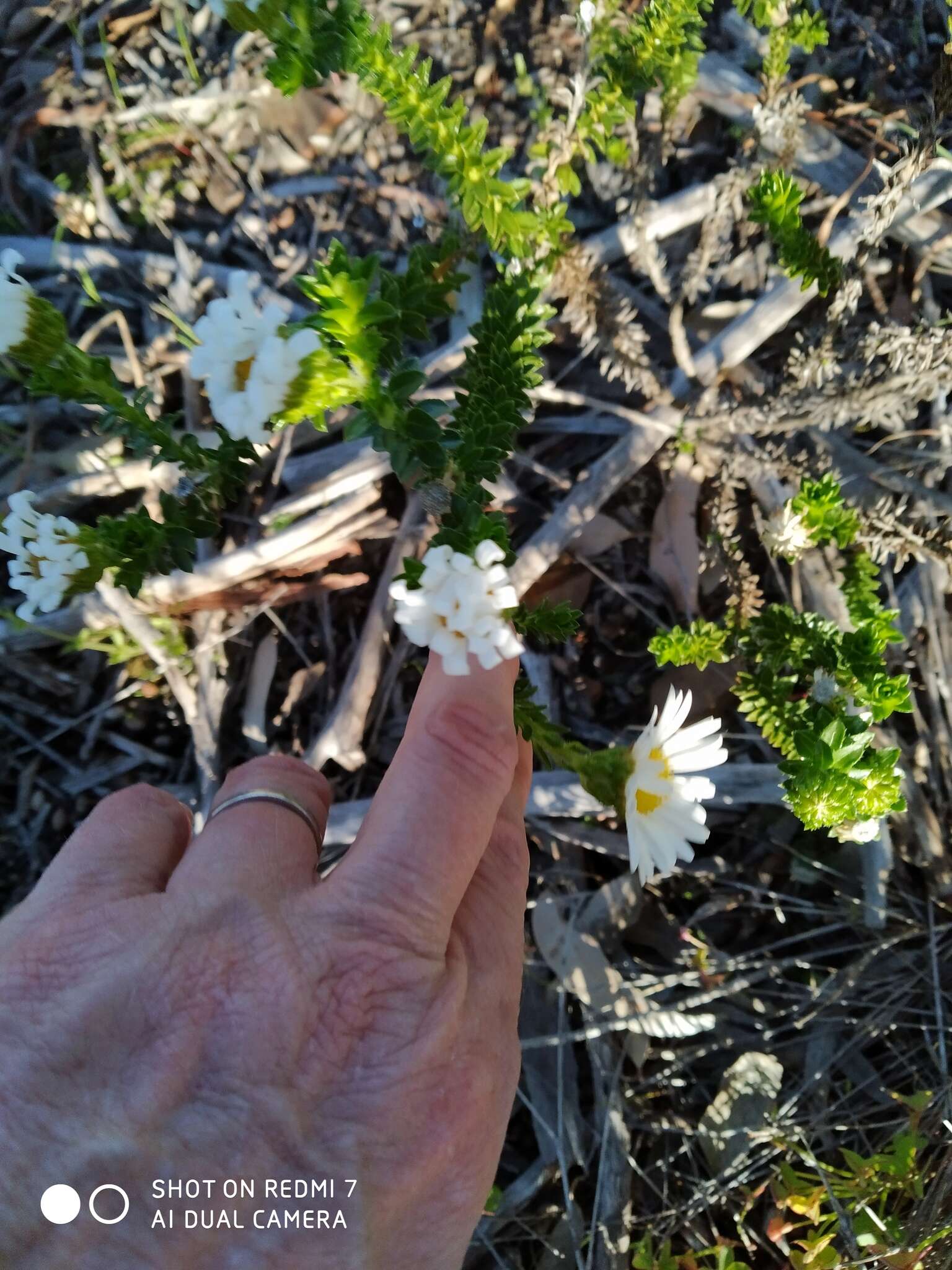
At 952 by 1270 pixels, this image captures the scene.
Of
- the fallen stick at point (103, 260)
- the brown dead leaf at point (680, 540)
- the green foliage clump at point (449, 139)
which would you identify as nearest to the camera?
the green foliage clump at point (449, 139)

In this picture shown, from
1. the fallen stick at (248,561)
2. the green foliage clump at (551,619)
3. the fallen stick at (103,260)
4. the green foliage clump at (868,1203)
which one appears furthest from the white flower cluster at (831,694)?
the fallen stick at (103,260)

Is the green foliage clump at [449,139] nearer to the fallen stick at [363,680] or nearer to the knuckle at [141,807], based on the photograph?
the fallen stick at [363,680]

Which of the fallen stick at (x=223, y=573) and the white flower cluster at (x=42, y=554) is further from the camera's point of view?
the fallen stick at (x=223, y=573)

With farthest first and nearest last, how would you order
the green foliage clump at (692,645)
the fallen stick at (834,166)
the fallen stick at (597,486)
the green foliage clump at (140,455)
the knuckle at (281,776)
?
the fallen stick at (597,486), the fallen stick at (834,166), the green foliage clump at (692,645), the knuckle at (281,776), the green foliage clump at (140,455)

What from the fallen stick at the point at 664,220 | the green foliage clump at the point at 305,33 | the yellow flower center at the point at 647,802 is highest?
the green foliage clump at the point at 305,33

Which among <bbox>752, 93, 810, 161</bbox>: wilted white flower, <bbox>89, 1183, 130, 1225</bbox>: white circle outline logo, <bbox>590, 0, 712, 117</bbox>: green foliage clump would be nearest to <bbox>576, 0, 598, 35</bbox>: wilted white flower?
<bbox>590, 0, 712, 117</bbox>: green foliage clump

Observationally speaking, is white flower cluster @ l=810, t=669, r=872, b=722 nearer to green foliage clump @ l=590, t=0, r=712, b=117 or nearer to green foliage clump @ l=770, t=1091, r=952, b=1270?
green foliage clump @ l=770, t=1091, r=952, b=1270
